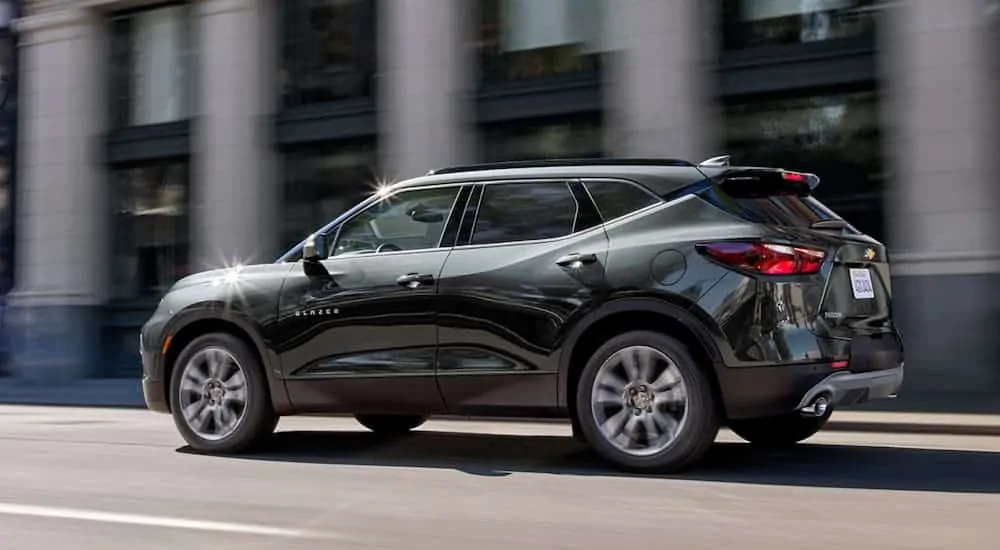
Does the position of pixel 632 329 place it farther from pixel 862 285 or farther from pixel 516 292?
pixel 862 285

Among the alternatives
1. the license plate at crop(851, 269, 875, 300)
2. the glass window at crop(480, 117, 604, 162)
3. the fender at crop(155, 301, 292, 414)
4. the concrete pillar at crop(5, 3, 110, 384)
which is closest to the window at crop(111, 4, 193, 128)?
the concrete pillar at crop(5, 3, 110, 384)

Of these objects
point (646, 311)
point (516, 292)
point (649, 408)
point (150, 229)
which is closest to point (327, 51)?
point (150, 229)

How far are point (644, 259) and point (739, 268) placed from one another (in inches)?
20.7

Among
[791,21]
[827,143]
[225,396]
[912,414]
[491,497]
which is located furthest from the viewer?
[791,21]

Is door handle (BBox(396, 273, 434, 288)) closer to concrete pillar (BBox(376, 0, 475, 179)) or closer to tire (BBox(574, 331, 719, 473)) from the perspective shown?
tire (BBox(574, 331, 719, 473))

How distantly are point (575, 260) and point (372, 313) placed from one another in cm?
134

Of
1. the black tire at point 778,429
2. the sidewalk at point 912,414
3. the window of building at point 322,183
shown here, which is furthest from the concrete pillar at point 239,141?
the black tire at point 778,429

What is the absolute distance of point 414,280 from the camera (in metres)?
6.71

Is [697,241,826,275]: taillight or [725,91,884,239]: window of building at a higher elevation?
[725,91,884,239]: window of building

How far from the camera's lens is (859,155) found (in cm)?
1198

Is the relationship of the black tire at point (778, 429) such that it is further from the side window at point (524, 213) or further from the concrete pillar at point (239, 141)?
the concrete pillar at point (239, 141)

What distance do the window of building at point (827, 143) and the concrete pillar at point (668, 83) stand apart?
14.9 inches

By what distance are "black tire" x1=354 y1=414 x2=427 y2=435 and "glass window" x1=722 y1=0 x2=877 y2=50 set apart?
6.61 m

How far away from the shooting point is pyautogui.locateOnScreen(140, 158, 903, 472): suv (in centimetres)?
589
